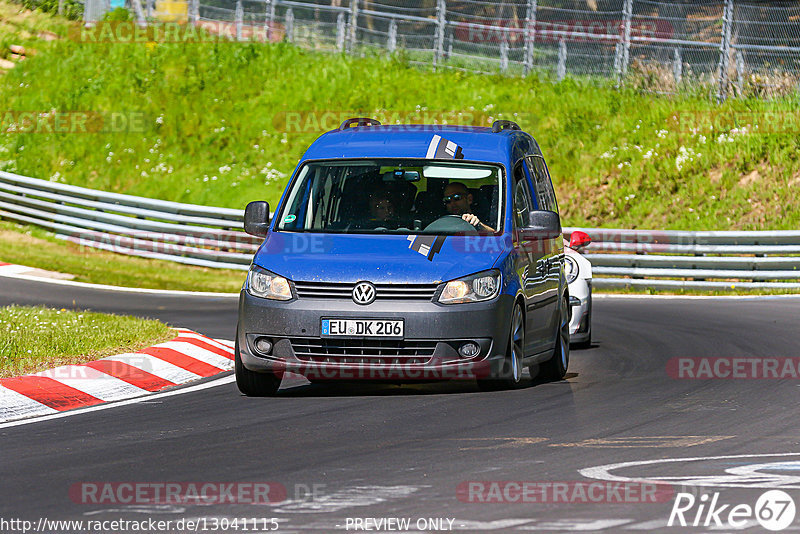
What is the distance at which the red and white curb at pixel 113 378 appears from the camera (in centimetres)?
1000

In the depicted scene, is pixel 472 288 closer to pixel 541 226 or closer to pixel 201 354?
pixel 541 226

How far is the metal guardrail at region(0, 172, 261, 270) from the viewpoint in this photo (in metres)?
25.6

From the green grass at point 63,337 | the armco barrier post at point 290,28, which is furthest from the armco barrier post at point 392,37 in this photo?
the green grass at point 63,337

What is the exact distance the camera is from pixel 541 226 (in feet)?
35.6

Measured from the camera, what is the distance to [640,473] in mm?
7191

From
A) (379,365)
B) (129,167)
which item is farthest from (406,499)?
(129,167)

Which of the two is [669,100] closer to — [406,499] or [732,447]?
[732,447]

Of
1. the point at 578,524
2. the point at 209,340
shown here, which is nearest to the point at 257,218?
the point at 209,340

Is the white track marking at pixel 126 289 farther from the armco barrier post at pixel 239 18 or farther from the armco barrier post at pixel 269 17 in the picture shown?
the armco barrier post at pixel 239 18

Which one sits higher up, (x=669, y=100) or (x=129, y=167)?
(x=669, y=100)

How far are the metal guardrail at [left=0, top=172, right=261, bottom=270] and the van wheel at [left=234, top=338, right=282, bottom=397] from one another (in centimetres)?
1428

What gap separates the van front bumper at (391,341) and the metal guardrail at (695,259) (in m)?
13.0

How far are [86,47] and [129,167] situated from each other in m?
6.83

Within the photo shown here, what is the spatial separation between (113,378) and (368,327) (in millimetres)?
2362
